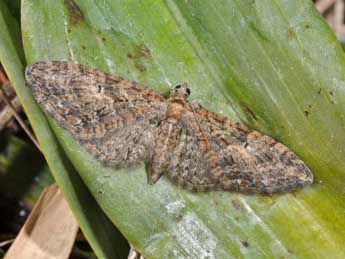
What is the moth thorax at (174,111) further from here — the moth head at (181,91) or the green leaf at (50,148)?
the green leaf at (50,148)

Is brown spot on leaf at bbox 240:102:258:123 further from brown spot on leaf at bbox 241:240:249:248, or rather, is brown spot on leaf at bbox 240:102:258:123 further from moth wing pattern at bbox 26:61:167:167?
brown spot on leaf at bbox 241:240:249:248

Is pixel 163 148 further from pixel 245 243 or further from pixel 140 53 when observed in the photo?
pixel 245 243

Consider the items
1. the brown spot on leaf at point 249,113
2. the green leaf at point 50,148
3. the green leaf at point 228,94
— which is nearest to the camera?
the green leaf at point 50,148

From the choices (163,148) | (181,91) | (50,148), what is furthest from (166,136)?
(50,148)

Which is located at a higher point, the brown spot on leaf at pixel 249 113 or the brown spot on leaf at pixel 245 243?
the brown spot on leaf at pixel 249 113

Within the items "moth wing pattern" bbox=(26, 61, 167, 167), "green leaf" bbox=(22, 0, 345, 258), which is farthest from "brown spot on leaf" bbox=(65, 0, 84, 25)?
"moth wing pattern" bbox=(26, 61, 167, 167)

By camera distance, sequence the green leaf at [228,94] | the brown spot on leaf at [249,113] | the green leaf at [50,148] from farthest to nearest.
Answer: the brown spot on leaf at [249,113] → the green leaf at [228,94] → the green leaf at [50,148]

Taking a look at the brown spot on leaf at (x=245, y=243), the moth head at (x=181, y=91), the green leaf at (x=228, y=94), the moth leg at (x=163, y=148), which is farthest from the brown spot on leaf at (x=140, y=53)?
the brown spot on leaf at (x=245, y=243)
